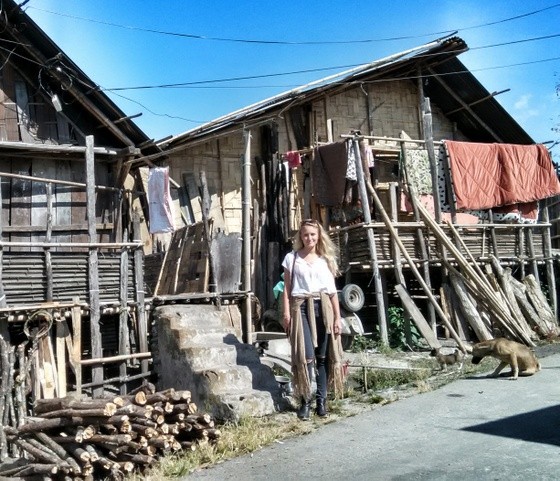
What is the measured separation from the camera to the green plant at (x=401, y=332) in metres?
12.1

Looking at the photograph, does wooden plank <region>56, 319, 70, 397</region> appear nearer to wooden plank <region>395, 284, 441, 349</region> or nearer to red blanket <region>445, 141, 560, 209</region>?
wooden plank <region>395, 284, 441, 349</region>

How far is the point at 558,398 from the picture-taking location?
6844mm

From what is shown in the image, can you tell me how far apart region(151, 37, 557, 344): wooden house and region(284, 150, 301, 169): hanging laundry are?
3 cm

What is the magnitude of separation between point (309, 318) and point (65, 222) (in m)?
6.12

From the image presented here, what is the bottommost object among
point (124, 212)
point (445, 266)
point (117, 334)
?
point (117, 334)

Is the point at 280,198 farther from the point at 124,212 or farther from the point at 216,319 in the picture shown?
the point at 216,319

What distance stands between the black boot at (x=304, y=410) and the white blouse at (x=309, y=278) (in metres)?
1.06

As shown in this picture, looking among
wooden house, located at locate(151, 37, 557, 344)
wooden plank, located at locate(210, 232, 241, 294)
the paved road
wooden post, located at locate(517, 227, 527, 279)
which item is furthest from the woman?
wooden post, located at locate(517, 227, 527, 279)

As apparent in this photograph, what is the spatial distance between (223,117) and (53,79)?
9.99 feet

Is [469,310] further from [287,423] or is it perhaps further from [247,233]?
[287,423]

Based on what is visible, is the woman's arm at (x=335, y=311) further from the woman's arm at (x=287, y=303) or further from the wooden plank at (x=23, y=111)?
the wooden plank at (x=23, y=111)

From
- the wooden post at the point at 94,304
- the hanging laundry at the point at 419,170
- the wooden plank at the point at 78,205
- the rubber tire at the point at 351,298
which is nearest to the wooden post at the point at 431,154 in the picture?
the hanging laundry at the point at 419,170

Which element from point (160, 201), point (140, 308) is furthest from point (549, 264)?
point (140, 308)

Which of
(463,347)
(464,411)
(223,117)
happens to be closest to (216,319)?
(464,411)
